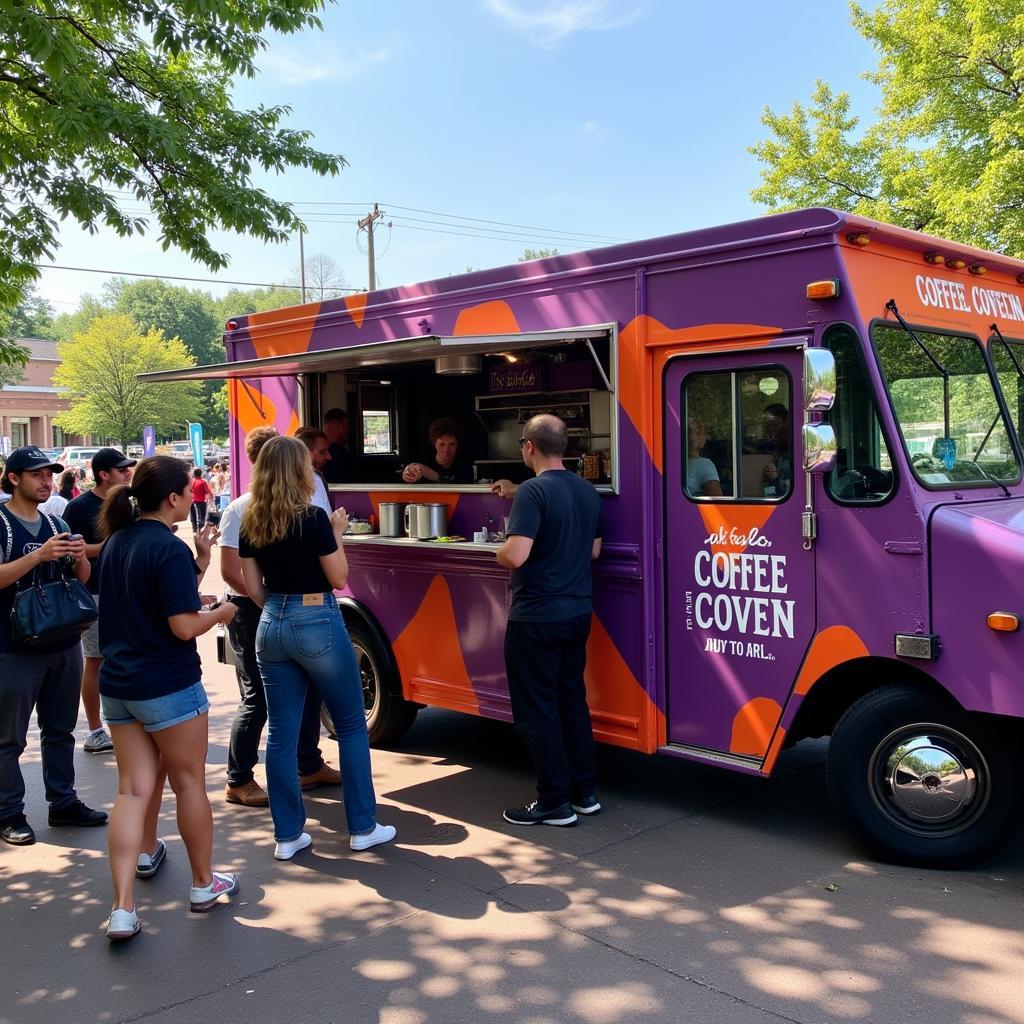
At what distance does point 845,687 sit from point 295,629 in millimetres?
2480

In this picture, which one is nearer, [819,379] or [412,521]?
[819,379]

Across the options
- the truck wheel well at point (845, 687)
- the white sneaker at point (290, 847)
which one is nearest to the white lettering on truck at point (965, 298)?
the truck wheel well at point (845, 687)

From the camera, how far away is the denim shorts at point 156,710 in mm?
3803

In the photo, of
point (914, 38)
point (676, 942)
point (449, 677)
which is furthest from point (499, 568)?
point (914, 38)

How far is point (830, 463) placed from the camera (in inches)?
157

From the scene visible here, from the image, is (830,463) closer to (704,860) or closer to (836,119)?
(704,860)

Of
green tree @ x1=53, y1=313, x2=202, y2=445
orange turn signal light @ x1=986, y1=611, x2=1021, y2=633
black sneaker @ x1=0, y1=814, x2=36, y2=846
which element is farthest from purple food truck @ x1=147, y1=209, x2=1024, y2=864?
green tree @ x1=53, y1=313, x2=202, y2=445

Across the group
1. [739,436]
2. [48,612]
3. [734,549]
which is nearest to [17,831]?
[48,612]

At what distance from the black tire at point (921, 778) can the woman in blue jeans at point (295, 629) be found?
2138mm

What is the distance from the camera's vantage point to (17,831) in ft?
16.1

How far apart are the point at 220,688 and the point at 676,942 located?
5708 millimetres

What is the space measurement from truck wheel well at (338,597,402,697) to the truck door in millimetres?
2015

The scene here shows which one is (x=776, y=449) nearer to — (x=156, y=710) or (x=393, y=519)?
(x=393, y=519)

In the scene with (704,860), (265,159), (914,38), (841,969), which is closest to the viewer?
(841,969)
